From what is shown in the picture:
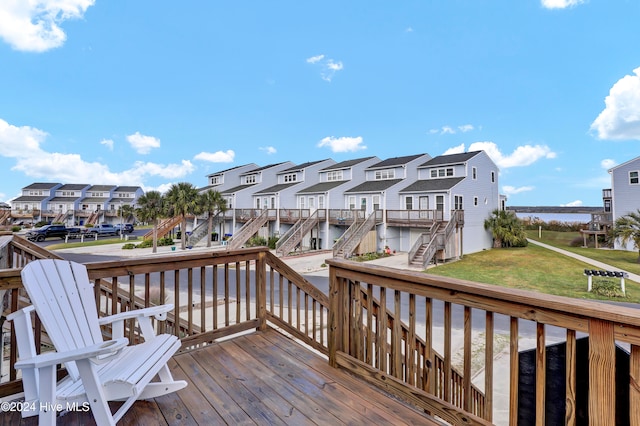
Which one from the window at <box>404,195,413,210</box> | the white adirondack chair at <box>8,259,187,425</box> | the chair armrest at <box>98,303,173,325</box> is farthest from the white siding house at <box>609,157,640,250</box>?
the white adirondack chair at <box>8,259,187,425</box>

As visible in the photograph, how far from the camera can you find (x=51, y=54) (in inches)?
572

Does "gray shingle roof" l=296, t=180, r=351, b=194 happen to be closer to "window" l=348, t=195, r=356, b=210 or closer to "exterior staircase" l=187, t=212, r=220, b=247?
"window" l=348, t=195, r=356, b=210

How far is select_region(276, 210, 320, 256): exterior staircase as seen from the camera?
18.5 meters

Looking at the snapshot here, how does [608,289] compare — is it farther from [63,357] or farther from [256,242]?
[256,242]

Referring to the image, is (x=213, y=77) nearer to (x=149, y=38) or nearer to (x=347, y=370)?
(x=149, y=38)

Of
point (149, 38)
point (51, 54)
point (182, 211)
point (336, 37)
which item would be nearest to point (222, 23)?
point (149, 38)

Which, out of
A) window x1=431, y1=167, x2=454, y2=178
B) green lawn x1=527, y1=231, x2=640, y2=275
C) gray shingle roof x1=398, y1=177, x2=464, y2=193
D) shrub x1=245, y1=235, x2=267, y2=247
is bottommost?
green lawn x1=527, y1=231, x2=640, y2=275

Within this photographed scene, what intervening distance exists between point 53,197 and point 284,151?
119 feet

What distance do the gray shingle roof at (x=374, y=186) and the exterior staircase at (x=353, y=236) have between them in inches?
86.7

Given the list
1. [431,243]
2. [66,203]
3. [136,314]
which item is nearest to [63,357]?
[136,314]

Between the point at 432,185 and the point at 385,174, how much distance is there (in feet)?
15.9

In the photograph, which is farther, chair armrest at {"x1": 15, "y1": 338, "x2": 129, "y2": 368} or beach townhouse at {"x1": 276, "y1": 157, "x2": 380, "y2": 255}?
beach townhouse at {"x1": 276, "y1": 157, "x2": 380, "y2": 255}

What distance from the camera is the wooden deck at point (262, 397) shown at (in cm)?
188

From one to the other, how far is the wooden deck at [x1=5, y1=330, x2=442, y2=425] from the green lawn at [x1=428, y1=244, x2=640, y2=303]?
10.7 meters
